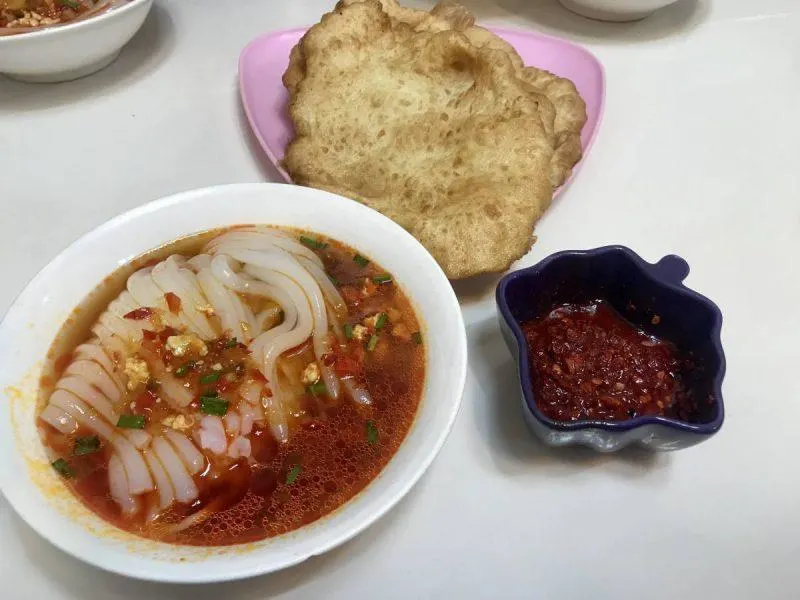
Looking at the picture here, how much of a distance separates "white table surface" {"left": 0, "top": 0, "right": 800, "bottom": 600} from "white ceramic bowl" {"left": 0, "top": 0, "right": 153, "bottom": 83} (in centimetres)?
16

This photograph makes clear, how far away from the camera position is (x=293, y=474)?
1.57 meters

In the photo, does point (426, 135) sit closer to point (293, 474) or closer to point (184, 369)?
point (184, 369)

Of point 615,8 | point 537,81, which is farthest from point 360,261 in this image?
point 615,8

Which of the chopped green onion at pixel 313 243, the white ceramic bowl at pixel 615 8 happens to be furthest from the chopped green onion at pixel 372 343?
the white ceramic bowl at pixel 615 8

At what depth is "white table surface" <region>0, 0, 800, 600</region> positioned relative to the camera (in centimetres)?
170

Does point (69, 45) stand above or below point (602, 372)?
above

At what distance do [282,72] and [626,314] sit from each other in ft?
5.58

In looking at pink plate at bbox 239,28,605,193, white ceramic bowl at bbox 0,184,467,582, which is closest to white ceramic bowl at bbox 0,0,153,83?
pink plate at bbox 239,28,605,193

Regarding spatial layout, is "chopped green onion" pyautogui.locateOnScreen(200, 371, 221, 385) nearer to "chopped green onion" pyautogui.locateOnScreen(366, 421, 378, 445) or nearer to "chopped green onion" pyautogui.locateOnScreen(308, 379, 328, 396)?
"chopped green onion" pyautogui.locateOnScreen(308, 379, 328, 396)

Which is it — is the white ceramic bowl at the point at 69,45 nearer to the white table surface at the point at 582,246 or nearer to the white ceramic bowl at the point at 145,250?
the white table surface at the point at 582,246

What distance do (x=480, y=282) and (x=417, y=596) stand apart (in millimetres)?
1023

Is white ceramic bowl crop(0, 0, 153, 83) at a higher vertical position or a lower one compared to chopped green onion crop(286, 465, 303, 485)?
higher

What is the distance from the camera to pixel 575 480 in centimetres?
184

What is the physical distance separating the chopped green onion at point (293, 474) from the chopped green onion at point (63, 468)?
500mm
